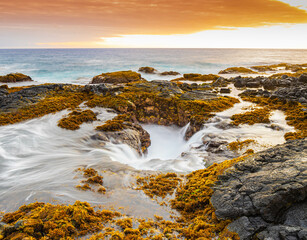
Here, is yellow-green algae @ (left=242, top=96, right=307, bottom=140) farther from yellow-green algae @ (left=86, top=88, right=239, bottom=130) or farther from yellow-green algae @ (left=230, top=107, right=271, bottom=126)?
yellow-green algae @ (left=86, top=88, right=239, bottom=130)

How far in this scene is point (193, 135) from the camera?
1389 centimetres

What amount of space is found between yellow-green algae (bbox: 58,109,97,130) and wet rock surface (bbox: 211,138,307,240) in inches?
413

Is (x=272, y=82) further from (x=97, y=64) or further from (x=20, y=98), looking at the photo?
(x=97, y=64)

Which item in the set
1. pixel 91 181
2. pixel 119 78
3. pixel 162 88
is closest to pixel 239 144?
pixel 91 181

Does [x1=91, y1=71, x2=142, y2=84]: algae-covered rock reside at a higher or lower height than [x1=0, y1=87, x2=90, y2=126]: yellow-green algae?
higher

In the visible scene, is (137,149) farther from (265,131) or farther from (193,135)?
(265,131)

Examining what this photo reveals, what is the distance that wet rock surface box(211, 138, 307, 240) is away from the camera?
381 centimetres

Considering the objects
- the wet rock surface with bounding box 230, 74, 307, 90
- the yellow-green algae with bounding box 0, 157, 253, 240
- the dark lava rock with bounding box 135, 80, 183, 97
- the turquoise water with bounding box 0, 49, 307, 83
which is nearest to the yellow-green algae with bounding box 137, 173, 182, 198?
the yellow-green algae with bounding box 0, 157, 253, 240

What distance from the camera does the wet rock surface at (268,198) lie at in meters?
3.81

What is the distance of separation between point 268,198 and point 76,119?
41.2 feet

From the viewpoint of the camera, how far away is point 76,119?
13.0m

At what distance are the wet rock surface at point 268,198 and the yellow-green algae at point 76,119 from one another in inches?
413

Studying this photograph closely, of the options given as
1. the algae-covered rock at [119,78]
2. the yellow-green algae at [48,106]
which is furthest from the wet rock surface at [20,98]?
the algae-covered rock at [119,78]

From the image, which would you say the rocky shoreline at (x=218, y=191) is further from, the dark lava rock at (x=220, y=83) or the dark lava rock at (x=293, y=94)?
the dark lava rock at (x=220, y=83)
